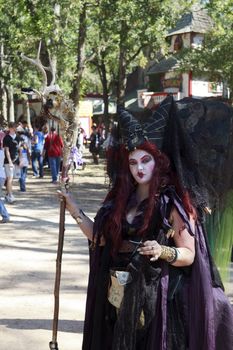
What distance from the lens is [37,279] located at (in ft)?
23.3

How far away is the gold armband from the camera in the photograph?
3.19 metres

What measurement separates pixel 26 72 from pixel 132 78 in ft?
64.5

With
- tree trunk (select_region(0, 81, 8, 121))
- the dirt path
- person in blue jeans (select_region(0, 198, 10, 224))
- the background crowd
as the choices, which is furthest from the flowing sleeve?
tree trunk (select_region(0, 81, 8, 121))

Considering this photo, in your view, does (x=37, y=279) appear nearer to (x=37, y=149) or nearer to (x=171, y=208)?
(x=171, y=208)

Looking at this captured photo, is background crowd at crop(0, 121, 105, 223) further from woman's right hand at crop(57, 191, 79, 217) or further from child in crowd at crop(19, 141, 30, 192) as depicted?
woman's right hand at crop(57, 191, 79, 217)

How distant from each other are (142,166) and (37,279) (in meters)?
4.02

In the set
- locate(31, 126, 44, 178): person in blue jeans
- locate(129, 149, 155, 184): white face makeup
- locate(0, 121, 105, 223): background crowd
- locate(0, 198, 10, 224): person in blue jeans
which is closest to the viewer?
locate(129, 149, 155, 184): white face makeup

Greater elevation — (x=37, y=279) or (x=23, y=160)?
(x=23, y=160)

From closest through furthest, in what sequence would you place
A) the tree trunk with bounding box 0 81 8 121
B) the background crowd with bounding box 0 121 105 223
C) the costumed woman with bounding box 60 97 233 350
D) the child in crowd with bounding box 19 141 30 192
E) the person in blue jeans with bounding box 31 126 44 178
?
1. the costumed woman with bounding box 60 97 233 350
2. the background crowd with bounding box 0 121 105 223
3. the child in crowd with bounding box 19 141 30 192
4. the person in blue jeans with bounding box 31 126 44 178
5. the tree trunk with bounding box 0 81 8 121

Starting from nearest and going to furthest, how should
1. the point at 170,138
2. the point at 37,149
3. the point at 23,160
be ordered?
1. the point at 170,138
2. the point at 23,160
3. the point at 37,149

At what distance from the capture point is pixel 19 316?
5.76 metres

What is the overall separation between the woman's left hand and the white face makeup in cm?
36

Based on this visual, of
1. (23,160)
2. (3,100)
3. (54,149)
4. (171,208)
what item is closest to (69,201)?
(171,208)

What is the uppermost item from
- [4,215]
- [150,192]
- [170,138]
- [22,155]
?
[170,138]
